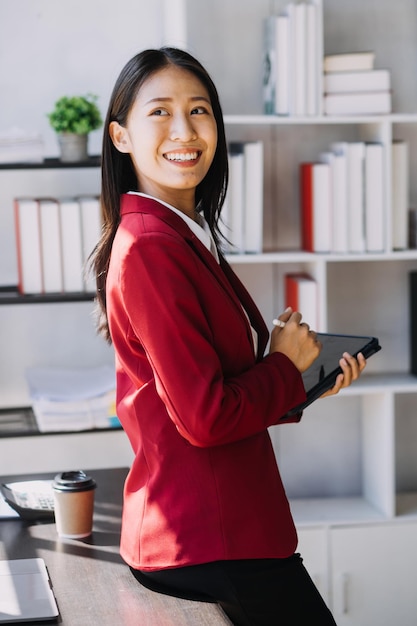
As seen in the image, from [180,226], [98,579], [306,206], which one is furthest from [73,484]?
[306,206]

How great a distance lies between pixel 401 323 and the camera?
11.3 feet

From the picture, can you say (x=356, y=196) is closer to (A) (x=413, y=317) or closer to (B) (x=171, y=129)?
(A) (x=413, y=317)

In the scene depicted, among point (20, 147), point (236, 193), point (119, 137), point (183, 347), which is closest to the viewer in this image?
point (183, 347)

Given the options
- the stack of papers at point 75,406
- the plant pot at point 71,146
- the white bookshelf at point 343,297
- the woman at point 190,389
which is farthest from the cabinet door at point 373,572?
the woman at point 190,389

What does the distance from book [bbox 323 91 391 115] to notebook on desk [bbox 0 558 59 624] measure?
191 centimetres

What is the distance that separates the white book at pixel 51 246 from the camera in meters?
3.00

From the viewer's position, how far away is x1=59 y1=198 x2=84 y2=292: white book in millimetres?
3004

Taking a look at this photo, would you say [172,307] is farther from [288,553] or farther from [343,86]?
[343,86]

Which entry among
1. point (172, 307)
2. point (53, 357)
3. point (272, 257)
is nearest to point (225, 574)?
point (172, 307)

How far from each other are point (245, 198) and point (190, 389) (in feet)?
5.72

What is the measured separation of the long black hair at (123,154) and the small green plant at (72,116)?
1255mm

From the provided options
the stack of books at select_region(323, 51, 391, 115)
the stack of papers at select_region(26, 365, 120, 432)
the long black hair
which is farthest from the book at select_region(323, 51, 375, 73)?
the long black hair

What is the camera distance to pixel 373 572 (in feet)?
10.5

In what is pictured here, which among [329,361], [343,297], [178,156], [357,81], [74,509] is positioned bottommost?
[74,509]
